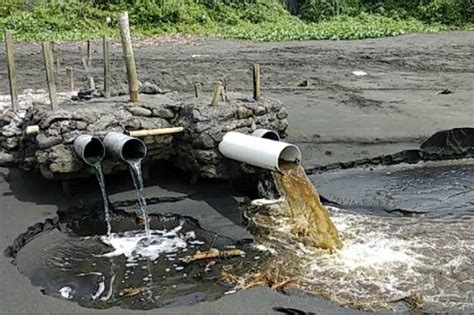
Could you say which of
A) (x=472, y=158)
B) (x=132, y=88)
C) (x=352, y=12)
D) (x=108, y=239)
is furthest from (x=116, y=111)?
(x=352, y=12)

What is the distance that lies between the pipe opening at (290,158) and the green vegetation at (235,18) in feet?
59.4

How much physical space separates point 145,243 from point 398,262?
117 inches

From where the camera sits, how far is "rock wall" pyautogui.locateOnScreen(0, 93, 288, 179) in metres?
9.00

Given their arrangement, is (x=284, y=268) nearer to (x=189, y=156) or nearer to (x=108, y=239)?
(x=108, y=239)

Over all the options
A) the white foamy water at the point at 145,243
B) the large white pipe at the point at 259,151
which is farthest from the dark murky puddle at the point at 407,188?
the white foamy water at the point at 145,243

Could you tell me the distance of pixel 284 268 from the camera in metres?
7.14

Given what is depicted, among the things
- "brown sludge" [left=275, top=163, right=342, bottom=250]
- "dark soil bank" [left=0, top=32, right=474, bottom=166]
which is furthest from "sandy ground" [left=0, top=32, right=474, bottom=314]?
"brown sludge" [left=275, top=163, right=342, bottom=250]

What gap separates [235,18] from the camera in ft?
104

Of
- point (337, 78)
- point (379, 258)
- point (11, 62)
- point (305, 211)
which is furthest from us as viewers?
point (337, 78)

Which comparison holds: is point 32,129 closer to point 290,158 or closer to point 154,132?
point 154,132

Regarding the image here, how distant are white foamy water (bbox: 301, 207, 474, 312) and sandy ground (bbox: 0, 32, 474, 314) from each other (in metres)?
0.59

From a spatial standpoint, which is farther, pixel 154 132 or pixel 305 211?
pixel 154 132

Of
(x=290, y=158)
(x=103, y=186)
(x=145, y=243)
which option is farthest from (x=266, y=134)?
(x=145, y=243)

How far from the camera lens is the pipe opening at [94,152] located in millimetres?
8875
